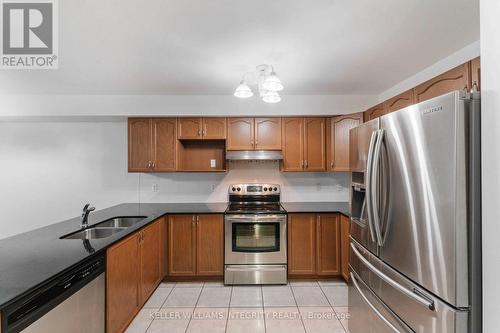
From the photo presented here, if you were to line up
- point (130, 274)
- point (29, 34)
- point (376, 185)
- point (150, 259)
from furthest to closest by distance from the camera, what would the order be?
1. point (150, 259)
2. point (130, 274)
3. point (29, 34)
4. point (376, 185)

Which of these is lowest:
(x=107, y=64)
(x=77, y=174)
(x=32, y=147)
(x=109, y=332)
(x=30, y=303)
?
(x=109, y=332)

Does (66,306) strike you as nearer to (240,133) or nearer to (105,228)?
(105,228)

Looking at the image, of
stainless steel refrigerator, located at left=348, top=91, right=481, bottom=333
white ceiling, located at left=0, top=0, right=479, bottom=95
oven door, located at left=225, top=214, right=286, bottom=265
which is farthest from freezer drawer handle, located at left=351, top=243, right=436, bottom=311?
white ceiling, located at left=0, top=0, right=479, bottom=95

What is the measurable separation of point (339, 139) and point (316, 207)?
3.19 feet

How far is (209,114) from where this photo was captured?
11.4 feet

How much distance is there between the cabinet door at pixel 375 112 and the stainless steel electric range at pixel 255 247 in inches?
62.4

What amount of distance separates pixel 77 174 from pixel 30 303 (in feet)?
10.2

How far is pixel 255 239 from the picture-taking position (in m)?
3.19

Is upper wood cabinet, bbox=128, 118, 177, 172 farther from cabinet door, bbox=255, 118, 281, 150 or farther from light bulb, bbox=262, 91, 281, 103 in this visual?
light bulb, bbox=262, 91, 281, 103

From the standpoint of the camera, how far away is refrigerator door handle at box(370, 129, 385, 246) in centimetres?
151

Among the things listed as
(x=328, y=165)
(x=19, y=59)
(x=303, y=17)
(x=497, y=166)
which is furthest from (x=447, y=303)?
(x=19, y=59)

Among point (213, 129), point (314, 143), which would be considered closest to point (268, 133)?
point (314, 143)

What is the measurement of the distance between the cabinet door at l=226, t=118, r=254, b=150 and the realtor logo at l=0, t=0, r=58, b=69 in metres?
1.99

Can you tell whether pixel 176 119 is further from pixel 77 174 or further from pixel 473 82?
pixel 473 82
